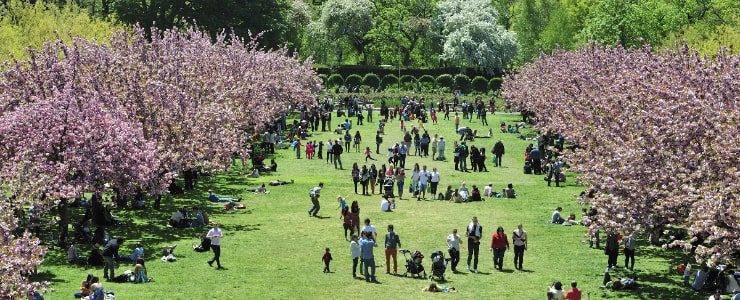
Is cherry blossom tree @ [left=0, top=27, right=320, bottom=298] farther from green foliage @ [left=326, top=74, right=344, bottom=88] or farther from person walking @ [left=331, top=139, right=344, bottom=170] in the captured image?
green foliage @ [left=326, top=74, right=344, bottom=88]

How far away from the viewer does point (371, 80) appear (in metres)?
128

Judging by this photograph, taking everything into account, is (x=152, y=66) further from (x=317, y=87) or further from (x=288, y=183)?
(x=317, y=87)

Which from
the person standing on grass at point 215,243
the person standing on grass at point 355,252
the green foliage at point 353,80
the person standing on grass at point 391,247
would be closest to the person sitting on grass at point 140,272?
the person standing on grass at point 215,243

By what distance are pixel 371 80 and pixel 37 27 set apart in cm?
5130

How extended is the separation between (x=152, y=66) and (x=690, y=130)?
81.0ft

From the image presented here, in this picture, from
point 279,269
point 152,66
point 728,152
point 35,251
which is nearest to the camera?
point 35,251

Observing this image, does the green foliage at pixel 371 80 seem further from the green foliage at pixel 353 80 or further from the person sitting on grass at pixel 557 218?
the person sitting on grass at pixel 557 218

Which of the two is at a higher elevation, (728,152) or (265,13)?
(265,13)

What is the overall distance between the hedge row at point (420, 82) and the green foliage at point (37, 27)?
3741 centimetres

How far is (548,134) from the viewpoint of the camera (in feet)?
226

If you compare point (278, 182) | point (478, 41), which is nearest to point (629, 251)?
point (278, 182)

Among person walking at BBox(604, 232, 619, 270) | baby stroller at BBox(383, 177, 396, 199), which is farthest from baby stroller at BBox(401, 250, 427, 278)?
baby stroller at BBox(383, 177, 396, 199)

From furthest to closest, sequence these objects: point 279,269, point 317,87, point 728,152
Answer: point 317,87
point 279,269
point 728,152

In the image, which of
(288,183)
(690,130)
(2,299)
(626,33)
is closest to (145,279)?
(2,299)
